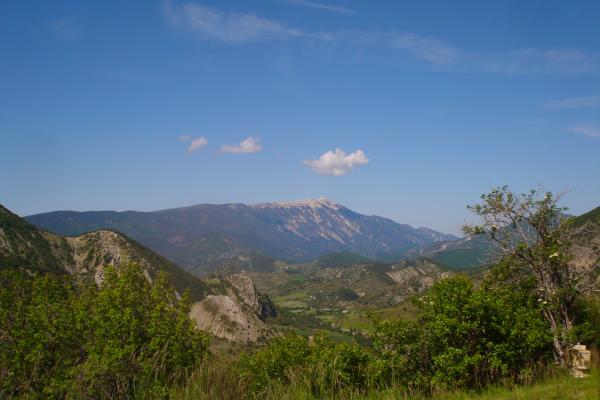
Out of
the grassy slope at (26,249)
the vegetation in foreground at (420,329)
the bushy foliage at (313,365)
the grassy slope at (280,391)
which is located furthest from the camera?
the grassy slope at (26,249)

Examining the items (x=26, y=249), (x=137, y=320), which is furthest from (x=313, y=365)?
(x=26, y=249)

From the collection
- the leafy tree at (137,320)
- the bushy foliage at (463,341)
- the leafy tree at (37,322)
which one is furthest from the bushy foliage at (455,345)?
the leafy tree at (37,322)

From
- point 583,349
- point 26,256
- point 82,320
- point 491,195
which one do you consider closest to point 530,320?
point 583,349

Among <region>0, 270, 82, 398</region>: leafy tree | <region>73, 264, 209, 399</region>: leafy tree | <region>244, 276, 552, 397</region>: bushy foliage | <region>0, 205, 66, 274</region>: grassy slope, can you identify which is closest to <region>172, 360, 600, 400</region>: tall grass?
<region>244, 276, 552, 397</region>: bushy foliage

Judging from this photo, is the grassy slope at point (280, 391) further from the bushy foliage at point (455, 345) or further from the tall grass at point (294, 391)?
the bushy foliage at point (455, 345)

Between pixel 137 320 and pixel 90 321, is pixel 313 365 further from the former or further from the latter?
pixel 90 321

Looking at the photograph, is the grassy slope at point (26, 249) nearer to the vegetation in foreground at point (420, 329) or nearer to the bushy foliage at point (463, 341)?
the vegetation in foreground at point (420, 329)

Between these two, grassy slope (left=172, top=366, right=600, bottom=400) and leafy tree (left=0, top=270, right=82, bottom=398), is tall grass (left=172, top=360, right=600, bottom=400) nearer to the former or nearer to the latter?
grassy slope (left=172, top=366, right=600, bottom=400)

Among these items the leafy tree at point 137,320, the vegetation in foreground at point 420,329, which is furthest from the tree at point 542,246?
the leafy tree at point 137,320

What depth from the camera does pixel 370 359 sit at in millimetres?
20531

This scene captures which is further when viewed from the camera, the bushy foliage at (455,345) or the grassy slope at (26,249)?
the grassy slope at (26,249)

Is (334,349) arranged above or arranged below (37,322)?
below

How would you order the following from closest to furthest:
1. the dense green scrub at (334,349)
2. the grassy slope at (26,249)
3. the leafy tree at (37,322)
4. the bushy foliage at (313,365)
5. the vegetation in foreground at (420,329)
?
1. the bushy foliage at (313,365)
2. the dense green scrub at (334,349)
3. the vegetation in foreground at (420,329)
4. the leafy tree at (37,322)
5. the grassy slope at (26,249)

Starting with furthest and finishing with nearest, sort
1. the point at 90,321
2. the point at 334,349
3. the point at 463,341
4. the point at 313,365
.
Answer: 1. the point at 334,349
2. the point at 90,321
3. the point at 463,341
4. the point at 313,365
